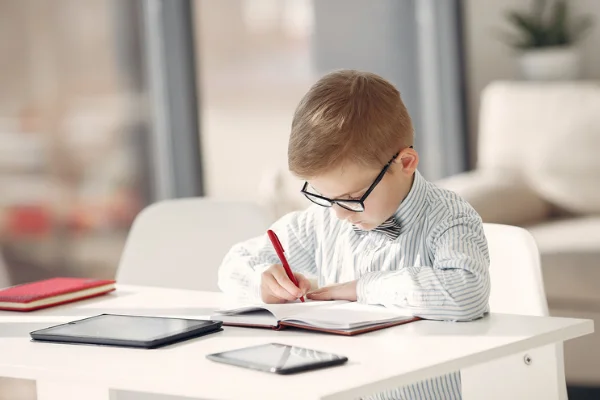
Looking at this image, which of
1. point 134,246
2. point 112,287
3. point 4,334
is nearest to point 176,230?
point 134,246

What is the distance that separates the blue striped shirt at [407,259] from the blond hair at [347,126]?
0.33 feet

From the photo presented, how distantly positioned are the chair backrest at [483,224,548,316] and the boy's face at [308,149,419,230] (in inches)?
7.6

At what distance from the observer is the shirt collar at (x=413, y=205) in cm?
156

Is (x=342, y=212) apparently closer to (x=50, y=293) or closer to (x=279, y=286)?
(x=279, y=286)

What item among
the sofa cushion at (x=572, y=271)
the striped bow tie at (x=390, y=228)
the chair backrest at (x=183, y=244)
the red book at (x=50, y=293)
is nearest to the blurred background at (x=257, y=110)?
the sofa cushion at (x=572, y=271)

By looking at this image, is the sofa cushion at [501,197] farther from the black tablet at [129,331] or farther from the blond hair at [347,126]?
the black tablet at [129,331]

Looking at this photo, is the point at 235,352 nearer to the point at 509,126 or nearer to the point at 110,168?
the point at 110,168

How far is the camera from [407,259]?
1590mm

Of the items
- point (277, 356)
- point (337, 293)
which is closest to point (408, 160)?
point (337, 293)

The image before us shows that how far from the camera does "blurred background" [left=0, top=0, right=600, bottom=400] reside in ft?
9.02

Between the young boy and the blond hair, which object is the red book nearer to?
the young boy

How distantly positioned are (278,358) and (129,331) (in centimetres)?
29

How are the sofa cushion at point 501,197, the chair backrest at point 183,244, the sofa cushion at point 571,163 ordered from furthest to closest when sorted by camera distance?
the sofa cushion at point 571,163 → the sofa cushion at point 501,197 → the chair backrest at point 183,244

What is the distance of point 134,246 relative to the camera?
2154 mm
